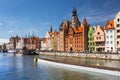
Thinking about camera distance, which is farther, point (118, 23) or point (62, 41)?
point (62, 41)

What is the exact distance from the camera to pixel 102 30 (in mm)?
131875

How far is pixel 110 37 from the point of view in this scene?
12412 centimetres

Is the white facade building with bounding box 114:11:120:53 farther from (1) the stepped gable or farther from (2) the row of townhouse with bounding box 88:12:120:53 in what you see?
(1) the stepped gable

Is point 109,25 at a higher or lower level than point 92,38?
higher

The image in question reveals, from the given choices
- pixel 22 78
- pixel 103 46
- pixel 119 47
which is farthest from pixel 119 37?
pixel 22 78

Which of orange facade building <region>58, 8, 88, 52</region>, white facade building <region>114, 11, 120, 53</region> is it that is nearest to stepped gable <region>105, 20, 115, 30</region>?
white facade building <region>114, 11, 120, 53</region>

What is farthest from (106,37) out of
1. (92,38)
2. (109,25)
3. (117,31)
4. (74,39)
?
(74,39)

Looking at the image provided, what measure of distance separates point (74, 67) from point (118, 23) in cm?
6052

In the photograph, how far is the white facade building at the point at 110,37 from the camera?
122 metres

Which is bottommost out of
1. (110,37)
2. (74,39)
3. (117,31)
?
(110,37)

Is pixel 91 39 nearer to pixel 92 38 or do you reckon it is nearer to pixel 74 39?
pixel 92 38

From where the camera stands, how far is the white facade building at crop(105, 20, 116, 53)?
12159 centimetres

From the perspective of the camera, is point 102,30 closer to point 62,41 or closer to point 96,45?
point 96,45

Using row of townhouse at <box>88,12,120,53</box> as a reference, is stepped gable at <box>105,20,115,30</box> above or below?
above
